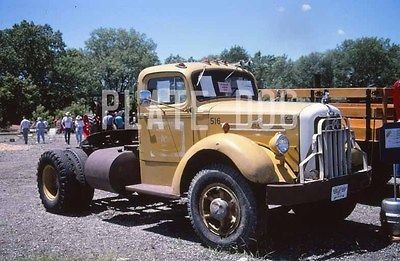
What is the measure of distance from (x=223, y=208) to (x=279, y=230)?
1453 millimetres

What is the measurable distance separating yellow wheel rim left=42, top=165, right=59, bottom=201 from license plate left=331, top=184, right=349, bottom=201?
4.82 metres

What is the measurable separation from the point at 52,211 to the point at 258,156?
14.0 feet

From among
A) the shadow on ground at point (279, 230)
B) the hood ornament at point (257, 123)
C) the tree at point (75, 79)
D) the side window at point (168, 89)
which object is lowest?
the shadow on ground at point (279, 230)

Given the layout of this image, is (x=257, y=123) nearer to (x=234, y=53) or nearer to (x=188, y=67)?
(x=188, y=67)

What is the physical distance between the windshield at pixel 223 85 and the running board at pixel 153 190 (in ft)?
4.31

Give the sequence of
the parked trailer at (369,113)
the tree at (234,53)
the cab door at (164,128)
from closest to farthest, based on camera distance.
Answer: the cab door at (164,128), the parked trailer at (369,113), the tree at (234,53)

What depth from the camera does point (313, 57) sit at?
64438 millimetres

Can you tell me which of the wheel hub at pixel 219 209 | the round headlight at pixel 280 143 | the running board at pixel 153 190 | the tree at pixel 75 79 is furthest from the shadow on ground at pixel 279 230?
the tree at pixel 75 79

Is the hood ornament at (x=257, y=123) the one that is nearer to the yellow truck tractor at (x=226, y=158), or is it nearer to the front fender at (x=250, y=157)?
the yellow truck tractor at (x=226, y=158)

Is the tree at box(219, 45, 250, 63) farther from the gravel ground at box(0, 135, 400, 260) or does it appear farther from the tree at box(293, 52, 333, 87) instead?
the gravel ground at box(0, 135, 400, 260)

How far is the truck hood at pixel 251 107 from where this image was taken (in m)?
5.55

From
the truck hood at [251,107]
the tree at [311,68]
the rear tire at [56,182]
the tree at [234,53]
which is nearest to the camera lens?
the truck hood at [251,107]

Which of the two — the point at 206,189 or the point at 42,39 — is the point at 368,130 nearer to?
the point at 206,189

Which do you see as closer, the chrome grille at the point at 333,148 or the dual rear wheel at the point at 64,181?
the chrome grille at the point at 333,148
